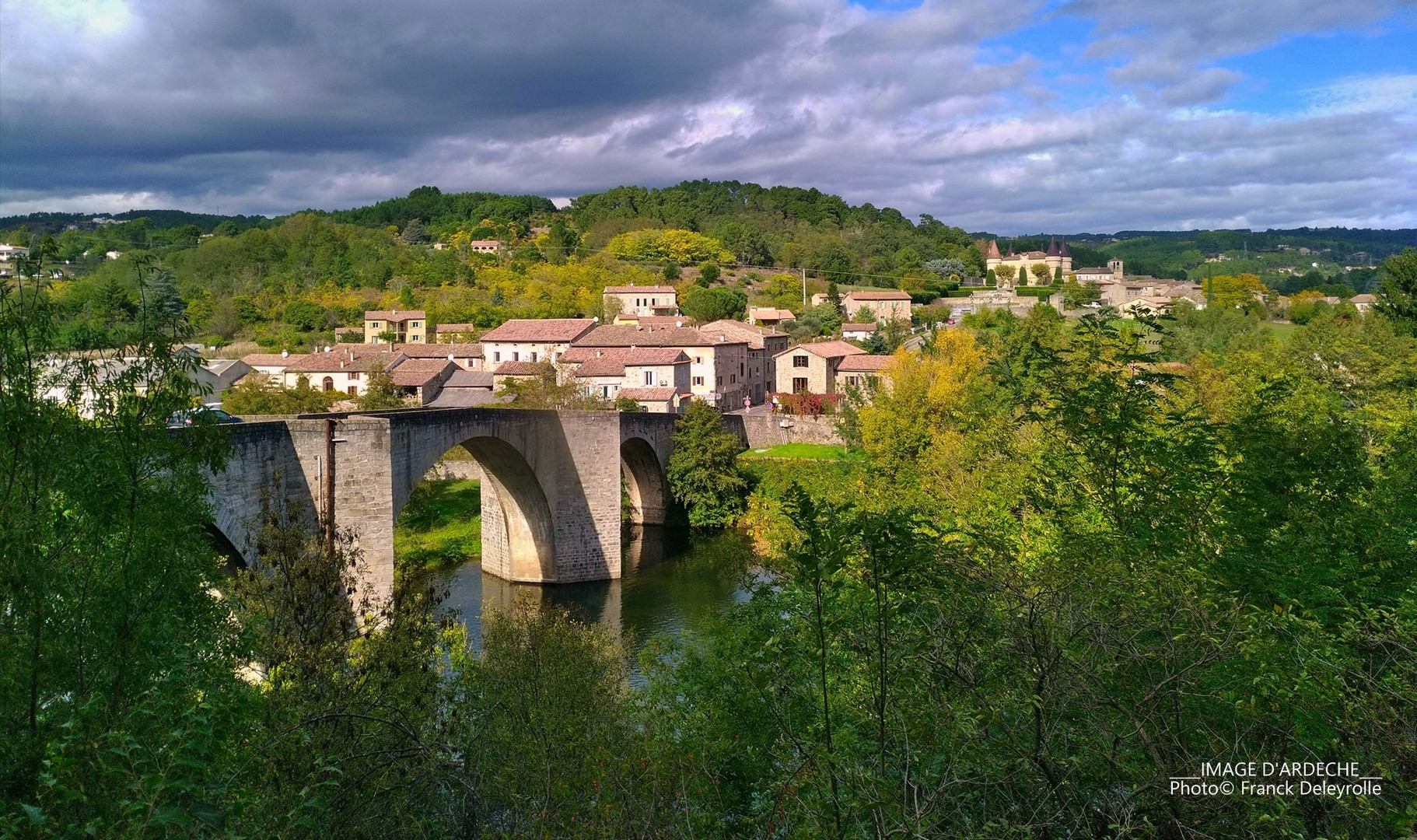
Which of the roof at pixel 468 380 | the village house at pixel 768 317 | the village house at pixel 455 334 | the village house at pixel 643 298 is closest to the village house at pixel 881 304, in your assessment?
the village house at pixel 768 317

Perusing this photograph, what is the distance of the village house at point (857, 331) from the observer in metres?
75.2

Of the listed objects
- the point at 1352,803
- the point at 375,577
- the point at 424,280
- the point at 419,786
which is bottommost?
the point at 375,577

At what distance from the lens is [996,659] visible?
241 inches

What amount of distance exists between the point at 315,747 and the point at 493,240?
12432 centimetres

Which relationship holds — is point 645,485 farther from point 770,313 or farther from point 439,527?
point 770,313

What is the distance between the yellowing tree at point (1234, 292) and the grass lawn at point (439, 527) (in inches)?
2405

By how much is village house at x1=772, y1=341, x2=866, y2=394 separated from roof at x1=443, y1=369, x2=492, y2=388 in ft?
57.7

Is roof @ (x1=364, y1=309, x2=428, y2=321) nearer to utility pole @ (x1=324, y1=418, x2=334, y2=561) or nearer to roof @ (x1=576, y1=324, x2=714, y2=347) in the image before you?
roof @ (x1=576, y1=324, x2=714, y2=347)

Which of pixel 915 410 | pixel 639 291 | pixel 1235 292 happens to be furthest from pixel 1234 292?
pixel 915 410

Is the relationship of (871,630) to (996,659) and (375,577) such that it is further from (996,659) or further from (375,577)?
(375,577)

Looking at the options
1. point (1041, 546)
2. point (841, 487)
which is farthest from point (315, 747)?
point (841, 487)

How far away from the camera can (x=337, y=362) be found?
5328 cm

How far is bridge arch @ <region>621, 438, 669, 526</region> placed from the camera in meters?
36.7

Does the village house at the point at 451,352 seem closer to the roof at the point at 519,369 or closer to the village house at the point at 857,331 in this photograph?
the roof at the point at 519,369
